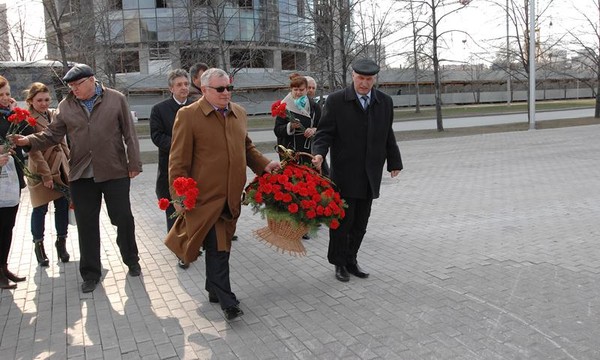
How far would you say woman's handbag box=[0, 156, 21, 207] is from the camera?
15.2 feet

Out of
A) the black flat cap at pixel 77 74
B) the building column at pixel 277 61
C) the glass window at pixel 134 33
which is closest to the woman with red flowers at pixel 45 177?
the black flat cap at pixel 77 74

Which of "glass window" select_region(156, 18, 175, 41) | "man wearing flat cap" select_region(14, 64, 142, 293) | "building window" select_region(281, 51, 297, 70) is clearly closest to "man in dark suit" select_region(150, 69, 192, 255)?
"man wearing flat cap" select_region(14, 64, 142, 293)

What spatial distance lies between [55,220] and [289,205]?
296 centimetres

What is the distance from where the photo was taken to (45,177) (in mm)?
5234

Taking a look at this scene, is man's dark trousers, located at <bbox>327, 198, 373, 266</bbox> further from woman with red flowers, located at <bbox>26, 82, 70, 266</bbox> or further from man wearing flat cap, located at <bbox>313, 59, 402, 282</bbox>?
woman with red flowers, located at <bbox>26, 82, 70, 266</bbox>

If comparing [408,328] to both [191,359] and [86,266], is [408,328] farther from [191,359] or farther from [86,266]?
[86,266]

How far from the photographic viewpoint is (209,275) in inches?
160

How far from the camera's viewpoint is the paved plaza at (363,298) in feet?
11.7

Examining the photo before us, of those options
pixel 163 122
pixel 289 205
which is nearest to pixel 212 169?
pixel 289 205

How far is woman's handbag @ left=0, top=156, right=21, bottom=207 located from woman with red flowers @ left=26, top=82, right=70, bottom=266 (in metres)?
0.31

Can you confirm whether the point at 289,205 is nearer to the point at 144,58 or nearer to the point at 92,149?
the point at 92,149

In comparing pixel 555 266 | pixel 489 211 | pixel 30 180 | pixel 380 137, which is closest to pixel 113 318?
pixel 30 180

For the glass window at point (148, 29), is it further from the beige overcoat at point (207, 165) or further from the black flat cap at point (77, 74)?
the beige overcoat at point (207, 165)

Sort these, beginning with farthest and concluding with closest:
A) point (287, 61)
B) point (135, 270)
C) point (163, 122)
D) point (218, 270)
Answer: point (287, 61), point (163, 122), point (135, 270), point (218, 270)
